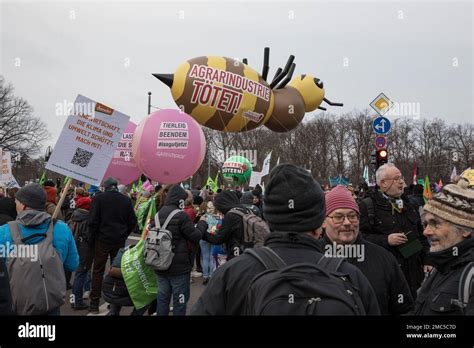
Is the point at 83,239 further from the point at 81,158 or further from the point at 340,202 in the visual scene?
the point at 340,202

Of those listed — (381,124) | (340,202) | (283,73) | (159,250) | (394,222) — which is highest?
(283,73)

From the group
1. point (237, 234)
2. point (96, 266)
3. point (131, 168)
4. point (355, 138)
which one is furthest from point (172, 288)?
point (355, 138)

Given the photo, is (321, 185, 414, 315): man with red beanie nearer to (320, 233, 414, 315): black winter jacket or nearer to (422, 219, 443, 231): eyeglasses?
(320, 233, 414, 315): black winter jacket

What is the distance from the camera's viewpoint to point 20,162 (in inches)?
1884

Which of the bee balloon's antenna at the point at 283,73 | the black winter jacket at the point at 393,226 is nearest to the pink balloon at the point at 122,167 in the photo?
the bee balloon's antenna at the point at 283,73

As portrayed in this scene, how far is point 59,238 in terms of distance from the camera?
4004 mm

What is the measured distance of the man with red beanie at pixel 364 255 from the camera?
121 inches

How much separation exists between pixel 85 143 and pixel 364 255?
11.2 ft

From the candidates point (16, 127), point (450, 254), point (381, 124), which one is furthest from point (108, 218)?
point (16, 127)

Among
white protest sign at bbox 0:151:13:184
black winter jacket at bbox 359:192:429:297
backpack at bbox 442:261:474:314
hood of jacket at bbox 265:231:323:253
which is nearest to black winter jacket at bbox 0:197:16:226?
white protest sign at bbox 0:151:13:184

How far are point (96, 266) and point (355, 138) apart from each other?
6097 centimetres

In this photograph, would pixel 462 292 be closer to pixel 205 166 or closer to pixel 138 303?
pixel 138 303

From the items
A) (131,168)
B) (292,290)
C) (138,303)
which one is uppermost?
(131,168)

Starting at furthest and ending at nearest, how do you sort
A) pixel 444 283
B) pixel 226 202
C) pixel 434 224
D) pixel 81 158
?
pixel 226 202 < pixel 81 158 < pixel 434 224 < pixel 444 283
